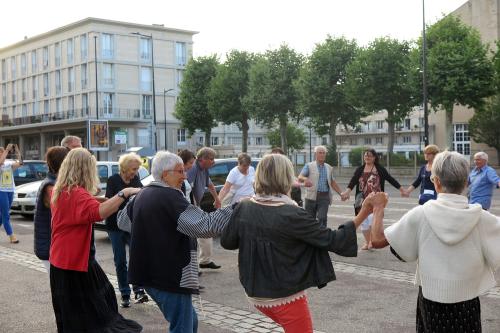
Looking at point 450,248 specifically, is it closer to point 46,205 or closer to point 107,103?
point 46,205

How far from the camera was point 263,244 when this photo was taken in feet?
11.9

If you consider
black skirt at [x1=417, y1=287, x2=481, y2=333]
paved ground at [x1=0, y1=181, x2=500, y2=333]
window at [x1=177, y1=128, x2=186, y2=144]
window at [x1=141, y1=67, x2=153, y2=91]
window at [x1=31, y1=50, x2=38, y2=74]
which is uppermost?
window at [x1=31, y1=50, x2=38, y2=74]

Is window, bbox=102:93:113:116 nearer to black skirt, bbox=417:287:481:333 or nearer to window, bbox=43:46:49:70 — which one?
window, bbox=43:46:49:70

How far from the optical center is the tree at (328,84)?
44.9 m

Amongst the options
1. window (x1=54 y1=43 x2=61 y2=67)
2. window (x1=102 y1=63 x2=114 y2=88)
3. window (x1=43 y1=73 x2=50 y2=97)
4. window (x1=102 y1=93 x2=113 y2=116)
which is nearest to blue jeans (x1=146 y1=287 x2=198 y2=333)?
window (x1=102 y1=93 x2=113 y2=116)

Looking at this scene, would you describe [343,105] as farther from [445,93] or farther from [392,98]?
[445,93]

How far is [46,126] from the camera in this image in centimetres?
7200

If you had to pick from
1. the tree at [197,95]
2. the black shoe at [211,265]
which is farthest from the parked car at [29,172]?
the tree at [197,95]

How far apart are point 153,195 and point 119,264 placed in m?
3.07

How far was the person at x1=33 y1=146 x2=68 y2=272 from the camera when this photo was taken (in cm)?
524

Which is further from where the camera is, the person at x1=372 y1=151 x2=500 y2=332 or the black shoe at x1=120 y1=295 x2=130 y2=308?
the black shoe at x1=120 y1=295 x2=130 y2=308

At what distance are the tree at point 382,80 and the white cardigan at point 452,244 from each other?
38.8m

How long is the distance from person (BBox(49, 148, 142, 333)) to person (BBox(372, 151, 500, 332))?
2.04 metres

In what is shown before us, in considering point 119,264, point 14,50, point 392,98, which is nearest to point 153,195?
point 119,264
